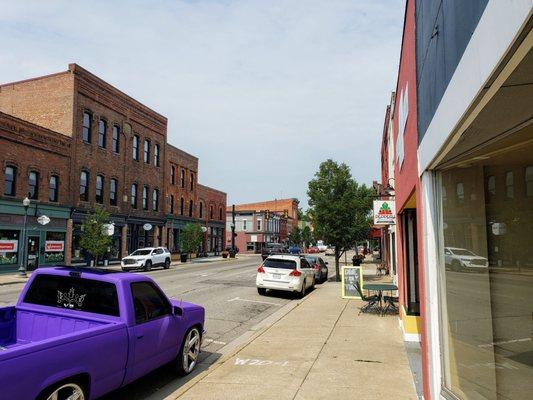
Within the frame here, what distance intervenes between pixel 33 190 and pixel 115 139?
10295 millimetres

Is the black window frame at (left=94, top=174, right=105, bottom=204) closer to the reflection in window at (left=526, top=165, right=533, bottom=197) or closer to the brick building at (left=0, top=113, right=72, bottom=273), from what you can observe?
the brick building at (left=0, top=113, right=72, bottom=273)

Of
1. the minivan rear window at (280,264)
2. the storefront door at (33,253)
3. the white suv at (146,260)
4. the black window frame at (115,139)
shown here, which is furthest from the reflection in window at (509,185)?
the black window frame at (115,139)

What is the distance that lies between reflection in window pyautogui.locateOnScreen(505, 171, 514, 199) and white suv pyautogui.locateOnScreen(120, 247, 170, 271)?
1149 inches

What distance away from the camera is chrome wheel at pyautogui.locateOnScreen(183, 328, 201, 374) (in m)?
7.16

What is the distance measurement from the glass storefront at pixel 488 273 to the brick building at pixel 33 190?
27861 millimetres

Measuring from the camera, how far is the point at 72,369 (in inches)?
179

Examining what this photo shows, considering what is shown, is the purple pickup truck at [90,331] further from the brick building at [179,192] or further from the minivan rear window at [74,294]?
the brick building at [179,192]

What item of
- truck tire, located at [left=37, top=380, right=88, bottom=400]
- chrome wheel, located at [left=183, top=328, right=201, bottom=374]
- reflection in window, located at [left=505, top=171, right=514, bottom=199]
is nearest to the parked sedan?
chrome wheel, located at [left=183, top=328, right=201, bottom=374]

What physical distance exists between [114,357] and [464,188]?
4.20 m

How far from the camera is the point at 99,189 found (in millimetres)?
35312

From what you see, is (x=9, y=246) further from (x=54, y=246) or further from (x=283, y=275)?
(x=283, y=275)

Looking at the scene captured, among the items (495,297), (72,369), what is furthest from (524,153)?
(72,369)

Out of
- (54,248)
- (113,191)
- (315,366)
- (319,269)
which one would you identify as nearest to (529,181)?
(315,366)

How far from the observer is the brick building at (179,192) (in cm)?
4709
